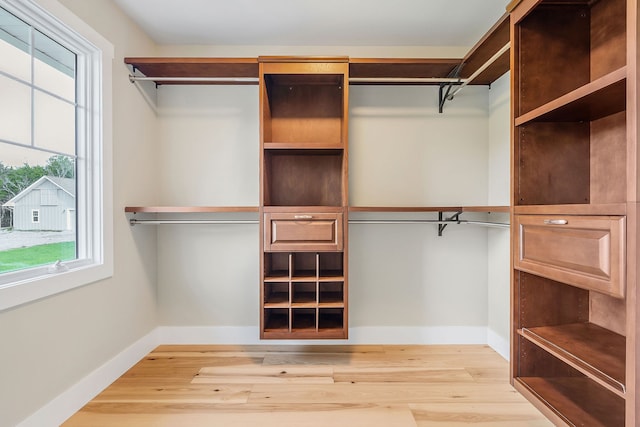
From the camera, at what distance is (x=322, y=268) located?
7.86 ft

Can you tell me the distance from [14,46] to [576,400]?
9.36 feet

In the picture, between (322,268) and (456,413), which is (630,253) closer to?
(456,413)

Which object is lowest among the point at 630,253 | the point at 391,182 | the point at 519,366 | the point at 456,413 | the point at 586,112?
the point at 456,413

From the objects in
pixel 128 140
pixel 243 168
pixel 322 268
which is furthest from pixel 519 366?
pixel 128 140

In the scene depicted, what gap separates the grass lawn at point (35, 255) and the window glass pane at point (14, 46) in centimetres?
79

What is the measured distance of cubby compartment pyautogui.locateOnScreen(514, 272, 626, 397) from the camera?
4.28 feet

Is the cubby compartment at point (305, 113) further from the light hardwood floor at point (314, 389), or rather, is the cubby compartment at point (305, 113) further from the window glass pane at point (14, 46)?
the light hardwood floor at point (314, 389)

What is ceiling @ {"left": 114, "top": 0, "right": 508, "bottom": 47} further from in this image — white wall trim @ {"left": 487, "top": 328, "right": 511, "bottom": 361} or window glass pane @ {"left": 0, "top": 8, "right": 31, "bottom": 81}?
white wall trim @ {"left": 487, "top": 328, "right": 511, "bottom": 361}

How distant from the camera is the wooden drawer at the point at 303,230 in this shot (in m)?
2.03

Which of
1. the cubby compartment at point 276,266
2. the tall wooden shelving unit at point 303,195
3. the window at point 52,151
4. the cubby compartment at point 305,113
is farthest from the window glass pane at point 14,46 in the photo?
the cubby compartment at point 276,266

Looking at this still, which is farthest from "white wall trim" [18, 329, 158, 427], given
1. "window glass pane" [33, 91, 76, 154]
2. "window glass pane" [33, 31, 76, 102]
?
"window glass pane" [33, 31, 76, 102]

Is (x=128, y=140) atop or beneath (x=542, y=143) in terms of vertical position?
atop

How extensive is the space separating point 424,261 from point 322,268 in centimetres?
81

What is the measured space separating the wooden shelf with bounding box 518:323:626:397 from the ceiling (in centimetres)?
186
